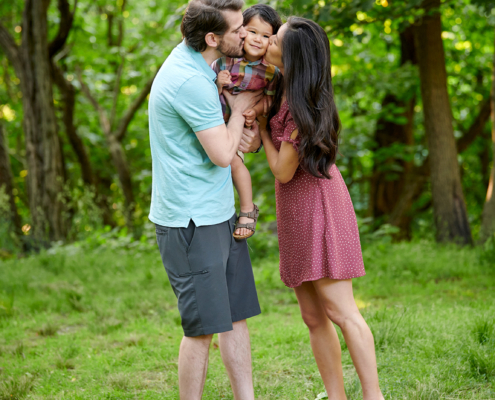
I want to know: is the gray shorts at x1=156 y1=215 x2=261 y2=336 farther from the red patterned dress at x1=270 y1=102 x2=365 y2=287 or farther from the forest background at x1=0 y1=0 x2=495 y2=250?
the forest background at x1=0 y1=0 x2=495 y2=250

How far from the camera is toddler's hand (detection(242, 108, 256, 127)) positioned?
84.7 inches

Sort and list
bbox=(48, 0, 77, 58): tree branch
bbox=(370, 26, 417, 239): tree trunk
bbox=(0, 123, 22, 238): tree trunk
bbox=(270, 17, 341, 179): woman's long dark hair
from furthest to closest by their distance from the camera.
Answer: bbox=(370, 26, 417, 239): tree trunk < bbox=(48, 0, 77, 58): tree branch < bbox=(0, 123, 22, 238): tree trunk < bbox=(270, 17, 341, 179): woman's long dark hair

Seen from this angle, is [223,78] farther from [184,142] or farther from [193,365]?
[193,365]

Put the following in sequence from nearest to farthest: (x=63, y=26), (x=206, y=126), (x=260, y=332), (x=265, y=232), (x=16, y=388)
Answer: (x=206, y=126) < (x=16, y=388) < (x=260, y=332) < (x=265, y=232) < (x=63, y=26)

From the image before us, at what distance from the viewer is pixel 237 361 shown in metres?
2.23

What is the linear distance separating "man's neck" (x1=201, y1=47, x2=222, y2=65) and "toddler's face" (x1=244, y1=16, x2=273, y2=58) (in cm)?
16

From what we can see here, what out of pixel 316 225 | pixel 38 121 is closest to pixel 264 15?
pixel 316 225

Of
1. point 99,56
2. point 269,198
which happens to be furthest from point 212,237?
point 99,56

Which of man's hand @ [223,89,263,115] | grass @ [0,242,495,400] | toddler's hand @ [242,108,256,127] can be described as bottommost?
grass @ [0,242,495,400]

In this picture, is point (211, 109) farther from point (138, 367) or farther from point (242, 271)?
point (138, 367)

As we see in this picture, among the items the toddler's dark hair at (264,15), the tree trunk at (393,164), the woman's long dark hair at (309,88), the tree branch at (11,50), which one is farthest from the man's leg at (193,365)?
the tree trunk at (393,164)

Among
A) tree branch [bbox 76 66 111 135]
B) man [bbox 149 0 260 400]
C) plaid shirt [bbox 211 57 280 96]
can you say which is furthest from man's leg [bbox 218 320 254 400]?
tree branch [bbox 76 66 111 135]

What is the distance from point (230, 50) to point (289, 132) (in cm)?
43

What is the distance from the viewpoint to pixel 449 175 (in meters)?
6.48
